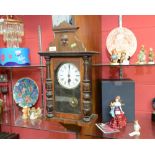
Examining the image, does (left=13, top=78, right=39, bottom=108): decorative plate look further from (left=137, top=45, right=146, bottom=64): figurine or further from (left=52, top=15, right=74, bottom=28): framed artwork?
(left=137, top=45, right=146, bottom=64): figurine

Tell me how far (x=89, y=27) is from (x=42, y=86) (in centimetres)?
56

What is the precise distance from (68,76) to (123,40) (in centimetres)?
42

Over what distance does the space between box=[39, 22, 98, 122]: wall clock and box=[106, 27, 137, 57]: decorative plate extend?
11.4 inches

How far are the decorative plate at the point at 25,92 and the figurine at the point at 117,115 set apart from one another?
577 mm

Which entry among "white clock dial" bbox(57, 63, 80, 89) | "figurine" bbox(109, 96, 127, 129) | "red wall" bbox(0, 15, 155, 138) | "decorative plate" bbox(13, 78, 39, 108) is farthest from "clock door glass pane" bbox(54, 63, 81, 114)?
"decorative plate" bbox(13, 78, 39, 108)

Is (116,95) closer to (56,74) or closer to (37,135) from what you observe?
(56,74)

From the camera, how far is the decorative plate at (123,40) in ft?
3.99

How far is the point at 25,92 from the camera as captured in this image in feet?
4.81

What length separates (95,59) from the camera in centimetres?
114

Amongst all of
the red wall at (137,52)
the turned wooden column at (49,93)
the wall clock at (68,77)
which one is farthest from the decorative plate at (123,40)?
A: the turned wooden column at (49,93)

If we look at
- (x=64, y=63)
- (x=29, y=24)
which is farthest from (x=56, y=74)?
(x=29, y=24)

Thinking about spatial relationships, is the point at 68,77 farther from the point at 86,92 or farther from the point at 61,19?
the point at 61,19

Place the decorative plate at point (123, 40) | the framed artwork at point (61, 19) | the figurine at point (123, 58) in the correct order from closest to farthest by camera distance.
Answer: the framed artwork at point (61, 19)
the figurine at point (123, 58)
the decorative plate at point (123, 40)

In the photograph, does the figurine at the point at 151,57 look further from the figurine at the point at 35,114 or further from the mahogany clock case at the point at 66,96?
the figurine at the point at 35,114
